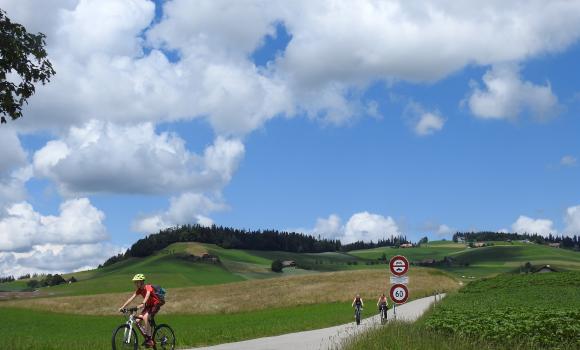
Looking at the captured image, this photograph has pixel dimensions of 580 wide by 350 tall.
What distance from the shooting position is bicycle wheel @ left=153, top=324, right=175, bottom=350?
53.2 ft

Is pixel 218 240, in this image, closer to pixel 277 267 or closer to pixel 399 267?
pixel 277 267

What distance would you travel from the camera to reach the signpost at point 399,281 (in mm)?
19578

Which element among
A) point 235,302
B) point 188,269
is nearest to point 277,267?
point 188,269

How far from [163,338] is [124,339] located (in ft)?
5.17

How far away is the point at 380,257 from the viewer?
187m

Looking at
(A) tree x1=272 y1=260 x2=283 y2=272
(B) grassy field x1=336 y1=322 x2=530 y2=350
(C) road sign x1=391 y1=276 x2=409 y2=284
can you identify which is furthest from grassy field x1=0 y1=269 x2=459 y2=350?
(A) tree x1=272 y1=260 x2=283 y2=272

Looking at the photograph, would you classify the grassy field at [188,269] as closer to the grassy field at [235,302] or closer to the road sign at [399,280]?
the grassy field at [235,302]

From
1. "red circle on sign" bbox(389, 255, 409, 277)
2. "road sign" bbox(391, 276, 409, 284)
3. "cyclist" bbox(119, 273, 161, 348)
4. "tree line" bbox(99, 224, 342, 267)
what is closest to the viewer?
"cyclist" bbox(119, 273, 161, 348)

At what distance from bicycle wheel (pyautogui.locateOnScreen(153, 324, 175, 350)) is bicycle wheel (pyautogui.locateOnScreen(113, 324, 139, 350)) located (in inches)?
40.9

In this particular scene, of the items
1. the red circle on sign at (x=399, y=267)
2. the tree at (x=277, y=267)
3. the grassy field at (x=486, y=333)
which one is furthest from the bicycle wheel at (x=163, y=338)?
the tree at (x=277, y=267)

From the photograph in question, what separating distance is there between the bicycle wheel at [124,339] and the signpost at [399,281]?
7619 mm

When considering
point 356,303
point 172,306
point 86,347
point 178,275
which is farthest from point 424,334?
point 178,275

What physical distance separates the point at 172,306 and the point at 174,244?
358ft

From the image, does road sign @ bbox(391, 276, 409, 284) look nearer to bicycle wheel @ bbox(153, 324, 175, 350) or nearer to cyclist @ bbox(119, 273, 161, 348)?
bicycle wheel @ bbox(153, 324, 175, 350)
